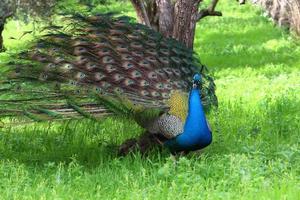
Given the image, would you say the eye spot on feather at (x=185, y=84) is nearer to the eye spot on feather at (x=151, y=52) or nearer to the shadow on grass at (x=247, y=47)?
the eye spot on feather at (x=151, y=52)

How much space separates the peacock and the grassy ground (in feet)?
1.00

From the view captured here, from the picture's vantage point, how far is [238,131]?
841 cm

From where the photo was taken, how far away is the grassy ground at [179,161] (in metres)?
5.89

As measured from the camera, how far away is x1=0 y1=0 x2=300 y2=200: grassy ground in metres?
5.89

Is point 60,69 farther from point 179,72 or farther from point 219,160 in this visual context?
point 219,160

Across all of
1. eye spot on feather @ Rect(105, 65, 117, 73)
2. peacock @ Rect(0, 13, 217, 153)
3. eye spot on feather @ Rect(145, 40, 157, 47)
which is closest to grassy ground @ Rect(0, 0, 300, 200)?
peacock @ Rect(0, 13, 217, 153)

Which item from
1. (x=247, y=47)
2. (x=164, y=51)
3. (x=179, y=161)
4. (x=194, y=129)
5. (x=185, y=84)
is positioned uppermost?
(x=164, y=51)

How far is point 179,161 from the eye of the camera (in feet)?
21.6

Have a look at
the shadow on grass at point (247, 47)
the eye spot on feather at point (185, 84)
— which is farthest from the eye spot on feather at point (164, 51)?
the shadow on grass at point (247, 47)

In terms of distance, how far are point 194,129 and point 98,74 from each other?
44.5 inches

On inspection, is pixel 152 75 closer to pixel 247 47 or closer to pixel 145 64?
pixel 145 64

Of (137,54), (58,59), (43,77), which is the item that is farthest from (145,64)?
(43,77)

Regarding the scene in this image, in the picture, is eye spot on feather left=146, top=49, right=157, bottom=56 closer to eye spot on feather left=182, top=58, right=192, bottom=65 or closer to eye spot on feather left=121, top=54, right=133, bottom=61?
eye spot on feather left=121, top=54, right=133, bottom=61

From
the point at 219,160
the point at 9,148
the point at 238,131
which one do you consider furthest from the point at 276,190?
the point at 9,148
